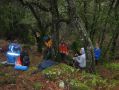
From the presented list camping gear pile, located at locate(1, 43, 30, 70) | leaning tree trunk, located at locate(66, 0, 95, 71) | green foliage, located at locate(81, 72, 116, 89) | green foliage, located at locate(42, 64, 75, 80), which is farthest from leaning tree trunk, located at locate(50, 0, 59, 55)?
green foliage, located at locate(81, 72, 116, 89)

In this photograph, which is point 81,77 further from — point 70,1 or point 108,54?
point 108,54

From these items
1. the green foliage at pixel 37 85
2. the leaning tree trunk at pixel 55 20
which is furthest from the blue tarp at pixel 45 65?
the green foliage at pixel 37 85

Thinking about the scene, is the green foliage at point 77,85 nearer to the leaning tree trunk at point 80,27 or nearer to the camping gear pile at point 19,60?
the leaning tree trunk at point 80,27

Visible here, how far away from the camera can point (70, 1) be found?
1368cm

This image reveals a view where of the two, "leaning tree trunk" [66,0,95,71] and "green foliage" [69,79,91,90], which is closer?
"green foliage" [69,79,91,90]

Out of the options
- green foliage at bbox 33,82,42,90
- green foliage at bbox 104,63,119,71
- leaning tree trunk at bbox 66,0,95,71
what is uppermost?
leaning tree trunk at bbox 66,0,95,71

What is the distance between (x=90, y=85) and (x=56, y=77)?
1.38 m

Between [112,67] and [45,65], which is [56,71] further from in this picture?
[112,67]

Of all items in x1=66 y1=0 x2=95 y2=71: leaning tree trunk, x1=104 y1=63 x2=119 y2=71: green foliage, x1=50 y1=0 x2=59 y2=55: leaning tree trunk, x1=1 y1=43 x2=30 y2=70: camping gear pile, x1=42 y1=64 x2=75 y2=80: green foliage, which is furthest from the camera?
x1=104 y1=63 x2=119 y2=71: green foliage

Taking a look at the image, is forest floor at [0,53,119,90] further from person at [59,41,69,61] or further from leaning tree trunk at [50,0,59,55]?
person at [59,41,69,61]

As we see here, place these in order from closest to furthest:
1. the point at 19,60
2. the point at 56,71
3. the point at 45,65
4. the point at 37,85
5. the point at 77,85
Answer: the point at 37,85 → the point at 77,85 → the point at 56,71 → the point at 45,65 → the point at 19,60

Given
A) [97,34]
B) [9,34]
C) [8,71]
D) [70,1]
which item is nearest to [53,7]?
[70,1]

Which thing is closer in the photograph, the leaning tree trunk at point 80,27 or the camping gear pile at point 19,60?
the leaning tree trunk at point 80,27

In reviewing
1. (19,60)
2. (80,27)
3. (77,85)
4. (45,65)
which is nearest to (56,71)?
(45,65)
